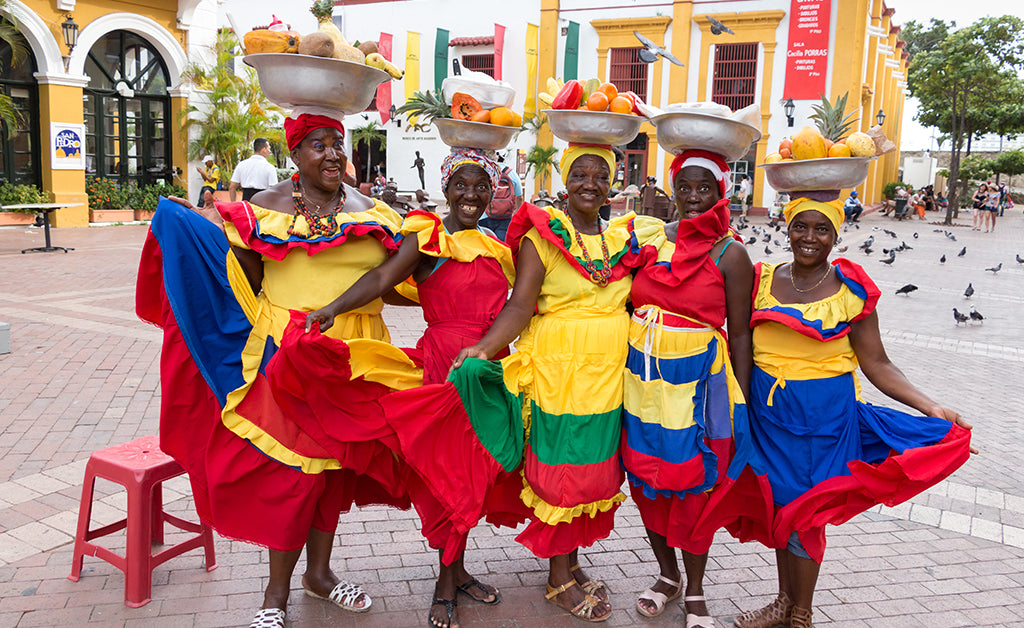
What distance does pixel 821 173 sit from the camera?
307 centimetres

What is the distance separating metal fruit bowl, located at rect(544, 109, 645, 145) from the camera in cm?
317

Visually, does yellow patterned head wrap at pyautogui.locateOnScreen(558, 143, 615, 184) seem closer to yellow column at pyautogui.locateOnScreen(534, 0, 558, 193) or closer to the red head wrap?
the red head wrap

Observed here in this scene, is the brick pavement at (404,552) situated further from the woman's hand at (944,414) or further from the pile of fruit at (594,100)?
the pile of fruit at (594,100)

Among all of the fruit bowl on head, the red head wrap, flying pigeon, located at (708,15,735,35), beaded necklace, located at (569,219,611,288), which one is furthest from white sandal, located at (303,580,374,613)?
flying pigeon, located at (708,15,735,35)

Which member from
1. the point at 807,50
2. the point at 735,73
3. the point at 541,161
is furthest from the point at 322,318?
the point at 735,73

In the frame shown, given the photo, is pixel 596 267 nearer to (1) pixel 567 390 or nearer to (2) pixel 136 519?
(1) pixel 567 390

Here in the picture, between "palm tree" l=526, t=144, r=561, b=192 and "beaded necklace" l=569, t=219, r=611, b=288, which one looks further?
"palm tree" l=526, t=144, r=561, b=192

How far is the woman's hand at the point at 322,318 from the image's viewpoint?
2846 millimetres

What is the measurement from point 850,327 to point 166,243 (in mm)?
2731

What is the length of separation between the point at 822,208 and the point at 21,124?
1927cm

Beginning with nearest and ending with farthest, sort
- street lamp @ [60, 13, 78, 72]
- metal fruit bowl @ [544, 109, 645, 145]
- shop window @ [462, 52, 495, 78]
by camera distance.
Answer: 1. metal fruit bowl @ [544, 109, 645, 145]
2. street lamp @ [60, 13, 78, 72]
3. shop window @ [462, 52, 495, 78]

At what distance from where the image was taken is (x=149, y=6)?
18484mm

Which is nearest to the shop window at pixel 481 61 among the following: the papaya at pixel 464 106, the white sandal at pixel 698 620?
the papaya at pixel 464 106

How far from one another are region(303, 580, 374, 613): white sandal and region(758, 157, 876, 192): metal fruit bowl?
2538 mm
